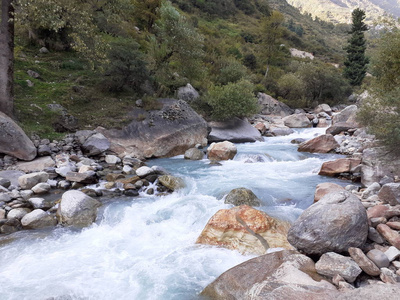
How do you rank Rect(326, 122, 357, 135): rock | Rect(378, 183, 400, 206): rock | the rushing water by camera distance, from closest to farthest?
the rushing water
Rect(378, 183, 400, 206): rock
Rect(326, 122, 357, 135): rock

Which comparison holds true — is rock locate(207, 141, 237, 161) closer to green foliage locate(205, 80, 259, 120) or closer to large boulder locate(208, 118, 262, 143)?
large boulder locate(208, 118, 262, 143)

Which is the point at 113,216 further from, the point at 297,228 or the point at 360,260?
the point at 360,260

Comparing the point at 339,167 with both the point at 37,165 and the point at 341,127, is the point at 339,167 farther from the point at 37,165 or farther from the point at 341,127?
the point at 37,165

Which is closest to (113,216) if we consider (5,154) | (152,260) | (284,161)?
(152,260)

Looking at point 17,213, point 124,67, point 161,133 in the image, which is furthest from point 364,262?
point 124,67

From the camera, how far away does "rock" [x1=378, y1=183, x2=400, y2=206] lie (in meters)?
6.83

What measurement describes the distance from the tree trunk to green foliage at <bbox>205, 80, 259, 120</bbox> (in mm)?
11600

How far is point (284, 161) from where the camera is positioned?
1372 centimetres

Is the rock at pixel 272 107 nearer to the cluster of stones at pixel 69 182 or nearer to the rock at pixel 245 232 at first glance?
the cluster of stones at pixel 69 182

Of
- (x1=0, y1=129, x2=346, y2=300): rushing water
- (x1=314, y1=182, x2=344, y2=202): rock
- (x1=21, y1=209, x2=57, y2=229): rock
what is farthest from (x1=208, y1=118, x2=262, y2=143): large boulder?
(x1=21, y1=209, x2=57, y2=229): rock

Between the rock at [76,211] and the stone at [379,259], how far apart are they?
6656mm

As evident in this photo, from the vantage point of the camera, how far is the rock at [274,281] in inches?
161

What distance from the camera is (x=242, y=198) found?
8320mm

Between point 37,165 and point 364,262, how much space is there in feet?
36.3
